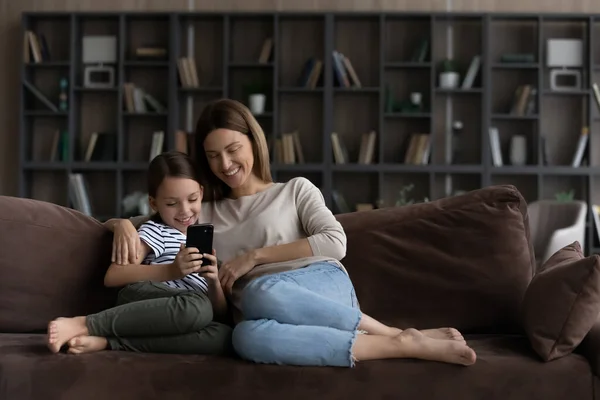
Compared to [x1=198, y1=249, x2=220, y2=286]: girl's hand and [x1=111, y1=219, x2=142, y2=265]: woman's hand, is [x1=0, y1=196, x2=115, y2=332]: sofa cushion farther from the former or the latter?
[x1=198, y1=249, x2=220, y2=286]: girl's hand

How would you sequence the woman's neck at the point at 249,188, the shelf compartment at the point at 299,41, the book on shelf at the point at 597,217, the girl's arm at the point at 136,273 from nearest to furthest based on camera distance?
the girl's arm at the point at 136,273 < the woman's neck at the point at 249,188 < the book on shelf at the point at 597,217 < the shelf compartment at the point at 299,41

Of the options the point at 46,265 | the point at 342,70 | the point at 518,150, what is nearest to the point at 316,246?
the point at 46,265

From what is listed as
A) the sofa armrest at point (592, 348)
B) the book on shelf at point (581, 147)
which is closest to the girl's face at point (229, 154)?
the sofa armrest at point (592, 348)

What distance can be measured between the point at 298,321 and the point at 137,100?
429cm

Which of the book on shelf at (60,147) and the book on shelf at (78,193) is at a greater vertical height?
the book on shelf at (60,147)

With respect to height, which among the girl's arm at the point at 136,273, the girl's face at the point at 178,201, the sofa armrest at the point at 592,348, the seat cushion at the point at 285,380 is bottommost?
the seat cushion at the point at 285,380

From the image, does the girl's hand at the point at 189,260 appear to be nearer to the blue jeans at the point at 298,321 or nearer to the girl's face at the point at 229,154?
the blue jeans at the point at 298,321

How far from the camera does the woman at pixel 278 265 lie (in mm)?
1945

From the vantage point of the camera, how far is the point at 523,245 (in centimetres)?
237

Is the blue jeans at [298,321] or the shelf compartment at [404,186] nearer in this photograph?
the blue jeans at [298,321]

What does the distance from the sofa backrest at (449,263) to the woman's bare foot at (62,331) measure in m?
0.80

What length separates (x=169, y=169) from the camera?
2338 millimetres

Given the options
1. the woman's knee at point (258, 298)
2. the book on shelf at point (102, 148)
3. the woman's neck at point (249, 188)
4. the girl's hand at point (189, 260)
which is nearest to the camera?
the woman's knee at point (258, 298)

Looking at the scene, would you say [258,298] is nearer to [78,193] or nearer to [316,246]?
[316,246]
